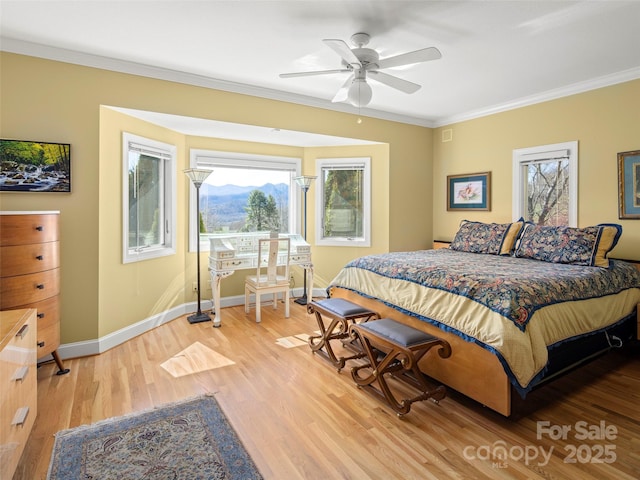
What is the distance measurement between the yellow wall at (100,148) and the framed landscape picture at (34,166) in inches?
2.3

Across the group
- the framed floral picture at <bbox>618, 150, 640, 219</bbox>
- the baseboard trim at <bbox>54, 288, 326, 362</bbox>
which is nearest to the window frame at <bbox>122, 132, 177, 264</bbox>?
the baseboard trim at <bbox>54, 288, 326, 362</bbox>

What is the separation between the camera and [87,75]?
10.3ft

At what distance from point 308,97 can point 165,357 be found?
10.5 feet

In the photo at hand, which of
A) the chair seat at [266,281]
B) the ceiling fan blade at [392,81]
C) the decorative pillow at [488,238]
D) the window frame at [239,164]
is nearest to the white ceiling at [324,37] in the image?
the ceiling fan blade at [392,81]

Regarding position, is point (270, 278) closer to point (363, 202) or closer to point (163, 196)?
point (163, 196)

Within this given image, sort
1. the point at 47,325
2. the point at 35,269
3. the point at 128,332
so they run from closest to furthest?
the point at 35,269
the point at 47,325
the point at 128,332

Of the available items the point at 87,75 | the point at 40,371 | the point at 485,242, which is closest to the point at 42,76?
the point at 87,75

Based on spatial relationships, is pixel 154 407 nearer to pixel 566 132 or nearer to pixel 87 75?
pixel 87 75

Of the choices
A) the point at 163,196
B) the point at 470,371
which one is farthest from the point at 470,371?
the point at 163,196

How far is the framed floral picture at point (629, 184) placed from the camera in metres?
3.50

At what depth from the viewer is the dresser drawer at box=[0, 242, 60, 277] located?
97.4 inches

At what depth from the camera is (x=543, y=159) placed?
13.9ft

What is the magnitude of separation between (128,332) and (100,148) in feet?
5.88

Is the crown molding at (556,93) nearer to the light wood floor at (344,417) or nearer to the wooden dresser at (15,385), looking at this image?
the light wood floor at (344,417)
